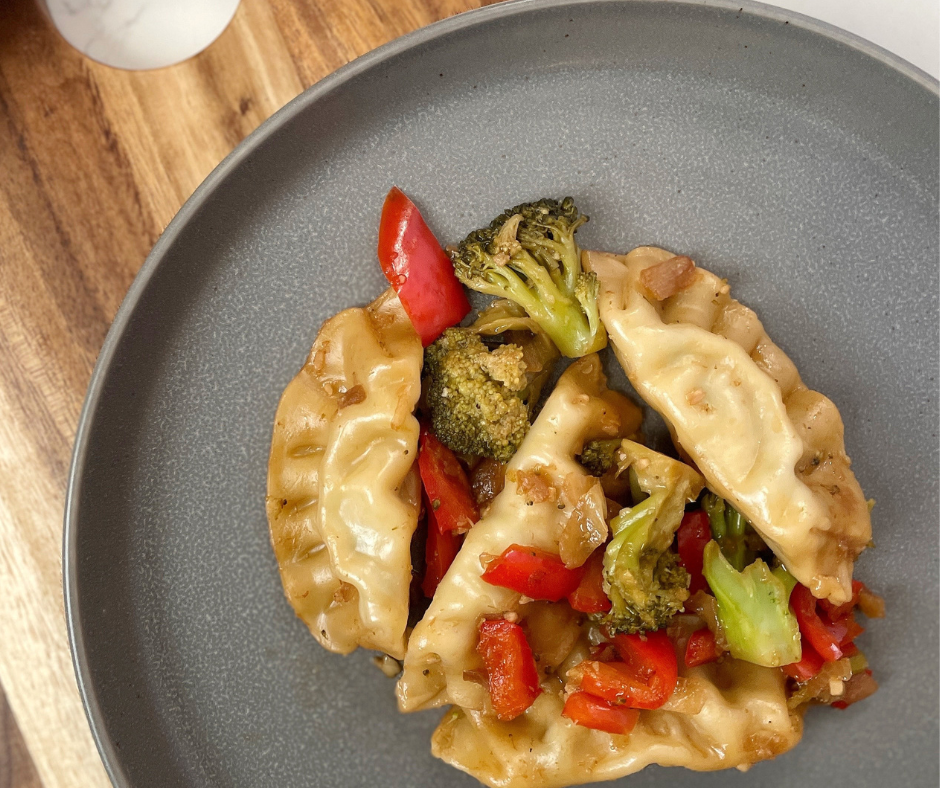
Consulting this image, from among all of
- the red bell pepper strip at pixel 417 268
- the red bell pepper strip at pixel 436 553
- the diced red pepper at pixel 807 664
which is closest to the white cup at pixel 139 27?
the red bell pepper strip at pixel 417 268

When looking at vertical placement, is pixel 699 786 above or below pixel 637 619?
below

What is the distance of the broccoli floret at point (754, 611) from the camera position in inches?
106

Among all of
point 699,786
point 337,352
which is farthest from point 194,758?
point 699,786

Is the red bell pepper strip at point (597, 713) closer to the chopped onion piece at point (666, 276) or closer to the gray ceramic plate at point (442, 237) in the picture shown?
the gray ceramic plate at point (442, 237)

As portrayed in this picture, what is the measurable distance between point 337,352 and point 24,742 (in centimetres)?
223

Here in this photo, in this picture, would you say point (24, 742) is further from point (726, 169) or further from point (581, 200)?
point (726, 169)

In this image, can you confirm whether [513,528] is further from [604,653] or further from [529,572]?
[604,653]

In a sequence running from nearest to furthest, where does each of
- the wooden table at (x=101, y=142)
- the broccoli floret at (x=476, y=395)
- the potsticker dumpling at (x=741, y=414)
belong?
1. the potsticker dumpling at (x=741, y=414)
2. the broccoli floret at (x=476, y=395)
3. the wooden table at (x=101, y=142)

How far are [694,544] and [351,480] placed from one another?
1.42 metres

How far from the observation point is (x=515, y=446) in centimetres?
280

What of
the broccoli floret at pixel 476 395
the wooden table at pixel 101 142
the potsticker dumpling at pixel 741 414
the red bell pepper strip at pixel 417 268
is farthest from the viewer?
the wooden table at pixel 101 142

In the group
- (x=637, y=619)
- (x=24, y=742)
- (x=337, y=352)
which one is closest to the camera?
(x=637, y=619)

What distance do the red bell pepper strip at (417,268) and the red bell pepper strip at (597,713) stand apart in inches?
59.5

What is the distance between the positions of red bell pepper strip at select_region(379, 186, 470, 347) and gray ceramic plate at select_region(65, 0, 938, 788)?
0.11m
